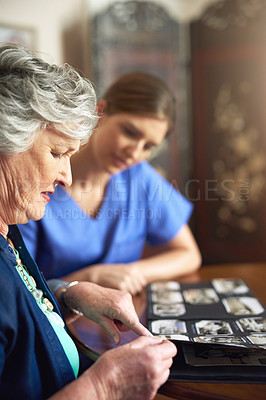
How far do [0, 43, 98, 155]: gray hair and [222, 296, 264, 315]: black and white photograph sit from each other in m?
0.61

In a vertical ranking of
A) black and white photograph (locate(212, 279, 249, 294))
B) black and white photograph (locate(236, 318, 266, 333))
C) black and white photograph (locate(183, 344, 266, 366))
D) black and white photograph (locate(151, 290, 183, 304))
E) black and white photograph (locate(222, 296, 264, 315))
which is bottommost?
black and white photograph (locate(212, 279, 249, 294))

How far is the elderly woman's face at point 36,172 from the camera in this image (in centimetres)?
78

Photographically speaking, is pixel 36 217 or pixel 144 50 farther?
pixel 144 50

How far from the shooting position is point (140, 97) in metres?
1.44

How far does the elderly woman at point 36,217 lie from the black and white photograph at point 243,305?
0.32 metres

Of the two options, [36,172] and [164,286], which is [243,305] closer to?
[164,286]

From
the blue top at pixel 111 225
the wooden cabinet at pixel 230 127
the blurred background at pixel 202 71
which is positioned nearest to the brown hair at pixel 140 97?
the blue top at pixel 111 225

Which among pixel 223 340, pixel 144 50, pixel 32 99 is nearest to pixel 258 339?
pixel 223 340

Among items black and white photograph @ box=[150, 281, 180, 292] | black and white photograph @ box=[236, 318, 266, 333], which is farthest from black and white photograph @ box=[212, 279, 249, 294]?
black and white photograph @ box=[236, 318, 266, 333]

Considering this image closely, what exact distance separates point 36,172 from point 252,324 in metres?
0.60

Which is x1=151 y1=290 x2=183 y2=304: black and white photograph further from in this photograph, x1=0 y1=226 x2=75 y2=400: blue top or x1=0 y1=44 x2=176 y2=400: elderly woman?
x1=0 y1=226 x2=75 y2=400: blue top

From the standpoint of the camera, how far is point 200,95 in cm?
352

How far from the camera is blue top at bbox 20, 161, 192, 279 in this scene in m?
1.43

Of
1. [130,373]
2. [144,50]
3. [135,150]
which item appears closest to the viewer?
[130,373]
